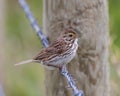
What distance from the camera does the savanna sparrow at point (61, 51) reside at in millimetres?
2238

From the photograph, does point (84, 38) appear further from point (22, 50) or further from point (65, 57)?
point (22, 50)

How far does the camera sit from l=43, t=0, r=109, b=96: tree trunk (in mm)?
2309

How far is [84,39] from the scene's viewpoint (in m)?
2.31

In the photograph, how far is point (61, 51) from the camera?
7.47 feet

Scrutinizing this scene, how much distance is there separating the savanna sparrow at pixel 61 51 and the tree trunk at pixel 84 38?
0.17 feet

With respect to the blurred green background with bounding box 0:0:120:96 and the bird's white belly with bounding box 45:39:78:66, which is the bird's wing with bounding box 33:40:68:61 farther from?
the blurred green background with bounding box 0:0:120:96

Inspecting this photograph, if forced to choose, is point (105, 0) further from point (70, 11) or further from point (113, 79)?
point (113, 79)

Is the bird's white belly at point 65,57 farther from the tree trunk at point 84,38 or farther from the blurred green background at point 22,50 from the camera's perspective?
the blurred green background at point 22,50

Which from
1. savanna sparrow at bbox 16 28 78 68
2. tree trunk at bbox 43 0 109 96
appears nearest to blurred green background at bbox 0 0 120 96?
tree trunk at bbox 43 0 109 96

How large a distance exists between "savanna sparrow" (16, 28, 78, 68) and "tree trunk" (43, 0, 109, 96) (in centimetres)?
5

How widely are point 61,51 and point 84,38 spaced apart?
102mm

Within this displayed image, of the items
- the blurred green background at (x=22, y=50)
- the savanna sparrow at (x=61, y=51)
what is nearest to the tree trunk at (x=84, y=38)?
the savanna sparrow at (x=61, y=51)

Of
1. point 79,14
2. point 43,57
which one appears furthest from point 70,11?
point 43,57

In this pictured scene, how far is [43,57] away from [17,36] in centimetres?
247
